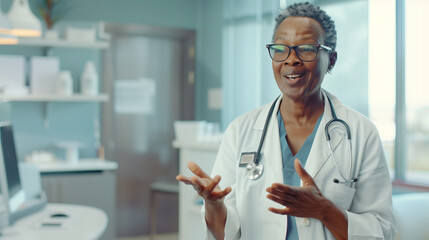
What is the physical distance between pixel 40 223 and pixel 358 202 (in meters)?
1.33

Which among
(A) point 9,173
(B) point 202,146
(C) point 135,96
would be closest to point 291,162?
(A) point 9,173

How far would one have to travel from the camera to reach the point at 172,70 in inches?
202

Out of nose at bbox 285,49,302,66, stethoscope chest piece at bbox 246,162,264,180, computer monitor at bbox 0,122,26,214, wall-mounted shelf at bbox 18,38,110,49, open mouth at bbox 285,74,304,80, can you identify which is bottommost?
computer monitor at bbox 0,122,26,214

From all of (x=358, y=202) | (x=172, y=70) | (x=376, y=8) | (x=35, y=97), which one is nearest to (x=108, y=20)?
(x=172, y=70)

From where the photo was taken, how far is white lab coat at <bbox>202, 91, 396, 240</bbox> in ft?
3.92

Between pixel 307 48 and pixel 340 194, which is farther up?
pixel 307 48

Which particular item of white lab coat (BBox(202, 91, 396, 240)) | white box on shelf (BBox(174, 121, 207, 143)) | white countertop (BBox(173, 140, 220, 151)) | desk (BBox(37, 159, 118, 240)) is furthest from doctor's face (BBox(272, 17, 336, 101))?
desk (BBox(37, 159, 118, 240))

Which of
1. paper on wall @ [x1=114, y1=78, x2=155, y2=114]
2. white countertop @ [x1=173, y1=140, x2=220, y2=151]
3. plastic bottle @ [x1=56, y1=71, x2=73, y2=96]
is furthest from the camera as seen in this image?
paper on wall @ [x1=114, y1=78, x2=155, y2=114]

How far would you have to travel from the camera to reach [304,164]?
1264mm

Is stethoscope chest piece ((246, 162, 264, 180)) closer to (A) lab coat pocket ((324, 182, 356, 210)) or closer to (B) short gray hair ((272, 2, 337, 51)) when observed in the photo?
(A) lab coat pocket ((324, 182, 356, 210))

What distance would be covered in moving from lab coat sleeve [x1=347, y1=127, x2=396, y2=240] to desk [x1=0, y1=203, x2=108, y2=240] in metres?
1.04

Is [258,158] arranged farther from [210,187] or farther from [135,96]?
[135,96]

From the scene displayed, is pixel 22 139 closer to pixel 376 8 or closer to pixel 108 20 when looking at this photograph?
pixel 108 20

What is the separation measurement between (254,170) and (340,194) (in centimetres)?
22
